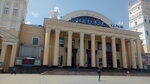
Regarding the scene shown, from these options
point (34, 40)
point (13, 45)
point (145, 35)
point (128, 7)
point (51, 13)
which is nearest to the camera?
point (13, 45)

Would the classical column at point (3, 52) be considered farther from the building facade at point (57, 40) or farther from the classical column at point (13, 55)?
the classical column at point (13, 55)

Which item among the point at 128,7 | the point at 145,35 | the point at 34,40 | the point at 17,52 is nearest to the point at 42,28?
the point at 34,40

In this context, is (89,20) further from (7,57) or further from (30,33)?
(7,57)

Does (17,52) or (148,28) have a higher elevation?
(148,28)

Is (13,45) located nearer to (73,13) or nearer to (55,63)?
(55,63)

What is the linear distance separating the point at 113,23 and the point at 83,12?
8.82 metres

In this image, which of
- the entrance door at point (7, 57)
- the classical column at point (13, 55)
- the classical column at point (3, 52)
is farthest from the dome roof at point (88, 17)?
the classical column at point (3, 52)

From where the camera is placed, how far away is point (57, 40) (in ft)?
85.3

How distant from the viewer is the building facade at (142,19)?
4079 centimetres

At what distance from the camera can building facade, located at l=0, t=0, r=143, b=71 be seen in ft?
79.9

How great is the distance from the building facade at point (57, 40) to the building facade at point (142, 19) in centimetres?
911

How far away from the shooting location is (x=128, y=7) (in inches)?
2096

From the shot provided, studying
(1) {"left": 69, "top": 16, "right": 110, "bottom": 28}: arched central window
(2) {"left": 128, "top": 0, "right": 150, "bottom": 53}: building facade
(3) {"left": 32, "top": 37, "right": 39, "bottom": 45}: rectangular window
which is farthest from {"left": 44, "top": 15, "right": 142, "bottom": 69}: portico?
(2) {"left": 128, "top": 0, "right": 150, "bottom": 53}: building facade

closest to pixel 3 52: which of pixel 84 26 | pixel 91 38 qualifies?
pixel 84 26
